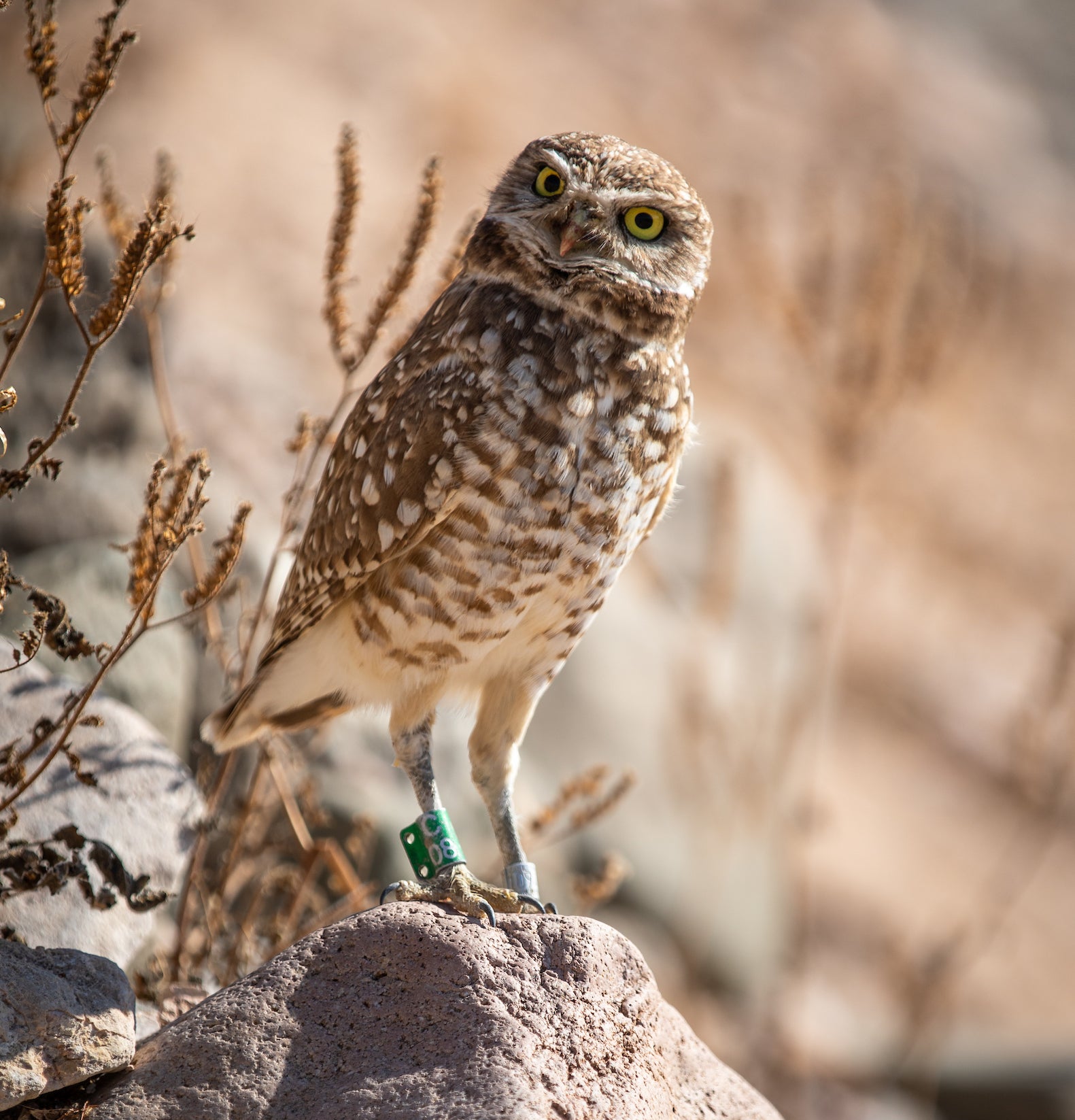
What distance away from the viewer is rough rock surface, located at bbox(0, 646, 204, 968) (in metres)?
2.85

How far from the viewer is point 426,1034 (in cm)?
229

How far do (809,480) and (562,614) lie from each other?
9603 millimetres

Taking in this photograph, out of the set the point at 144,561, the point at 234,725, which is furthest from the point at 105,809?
the point at 144,561

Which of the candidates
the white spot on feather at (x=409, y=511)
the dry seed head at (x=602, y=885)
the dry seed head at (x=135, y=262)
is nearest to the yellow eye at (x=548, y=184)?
the white spot on feather at (x=409, y=511)

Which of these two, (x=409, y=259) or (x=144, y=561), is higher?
(x=409, y=259)

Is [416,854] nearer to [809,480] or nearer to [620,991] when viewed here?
[620,991]

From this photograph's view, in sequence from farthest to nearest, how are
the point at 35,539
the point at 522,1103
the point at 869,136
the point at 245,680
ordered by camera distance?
the point at 869,136 → the point at 35,539 → the point at 245,680 → the point at 522,1103

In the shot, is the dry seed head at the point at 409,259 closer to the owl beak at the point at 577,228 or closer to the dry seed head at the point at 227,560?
the owl beak at the point at 577,228

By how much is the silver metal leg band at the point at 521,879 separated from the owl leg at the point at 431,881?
14 cm

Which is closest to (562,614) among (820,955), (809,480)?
(820,955)

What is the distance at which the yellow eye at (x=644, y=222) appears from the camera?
274cm

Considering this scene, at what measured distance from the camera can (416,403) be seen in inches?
110

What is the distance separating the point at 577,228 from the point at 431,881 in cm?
149

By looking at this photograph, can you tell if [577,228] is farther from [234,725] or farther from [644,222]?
[234,725]
